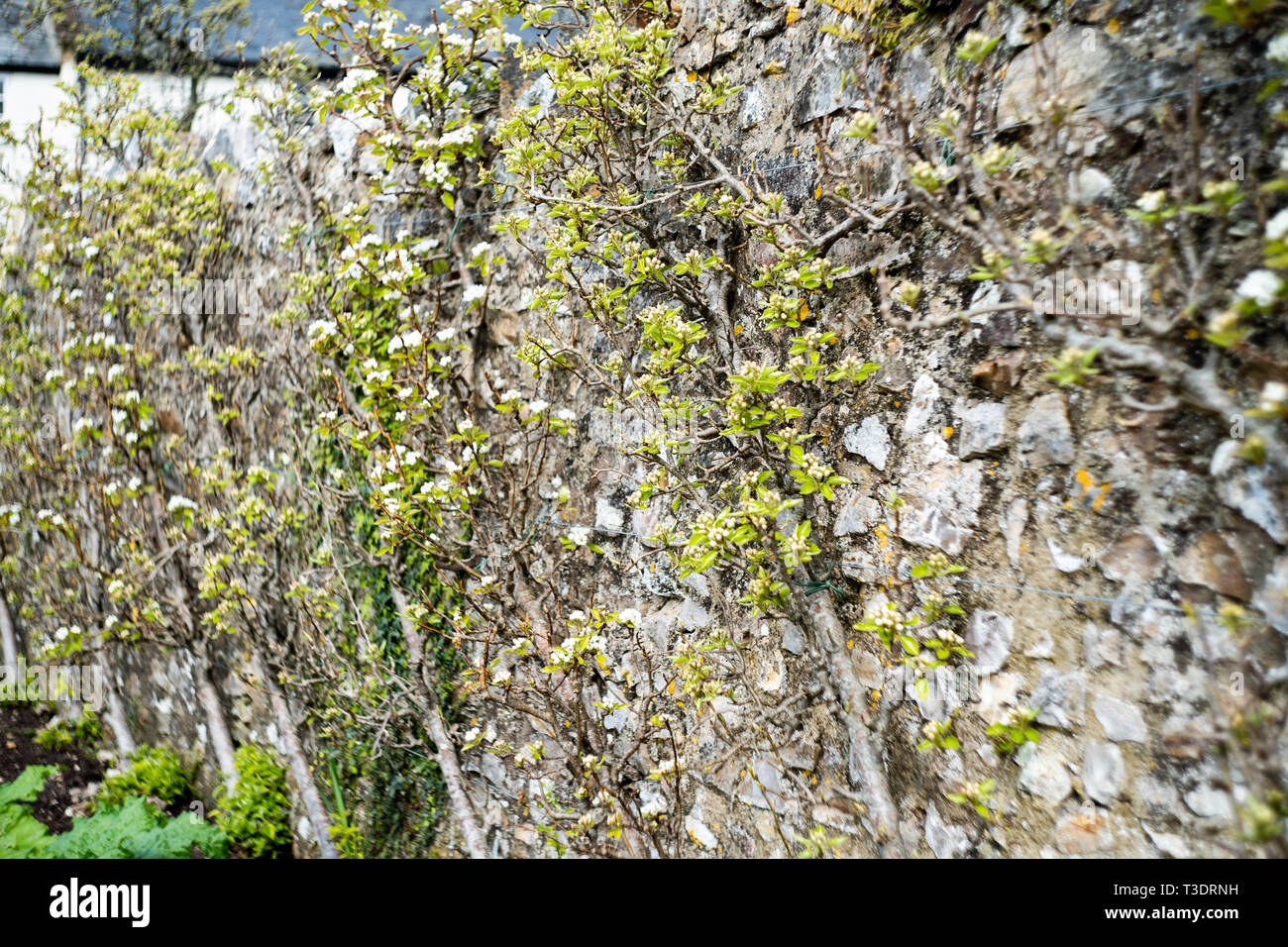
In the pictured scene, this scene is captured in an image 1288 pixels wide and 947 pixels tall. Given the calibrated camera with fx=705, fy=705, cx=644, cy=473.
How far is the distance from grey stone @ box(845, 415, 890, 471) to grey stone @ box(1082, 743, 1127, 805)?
761 mm

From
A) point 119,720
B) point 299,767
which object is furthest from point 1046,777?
point 119,720

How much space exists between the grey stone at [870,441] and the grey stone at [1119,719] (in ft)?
2.29

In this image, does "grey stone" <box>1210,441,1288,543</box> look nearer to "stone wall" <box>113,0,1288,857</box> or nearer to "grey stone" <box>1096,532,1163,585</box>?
"stone wall" <box>113,0,1288,857</box>

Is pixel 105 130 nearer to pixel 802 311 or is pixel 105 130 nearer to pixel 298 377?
pixel 298 377

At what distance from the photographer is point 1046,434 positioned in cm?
151

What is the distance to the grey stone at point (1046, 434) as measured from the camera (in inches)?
58.6

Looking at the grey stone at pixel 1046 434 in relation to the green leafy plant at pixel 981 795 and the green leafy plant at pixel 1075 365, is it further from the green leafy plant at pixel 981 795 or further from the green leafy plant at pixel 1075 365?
the green leafy plant at pixel 981 795

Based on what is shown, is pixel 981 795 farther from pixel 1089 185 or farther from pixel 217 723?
pixel 217 723

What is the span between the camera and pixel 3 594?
5547 mm

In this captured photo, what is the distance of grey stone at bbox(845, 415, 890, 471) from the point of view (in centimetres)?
182

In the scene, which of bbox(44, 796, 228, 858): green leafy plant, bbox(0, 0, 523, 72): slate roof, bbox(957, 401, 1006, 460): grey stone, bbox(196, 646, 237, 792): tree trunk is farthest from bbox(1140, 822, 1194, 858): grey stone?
bbox(0, 0, 523, 72): slate roof
